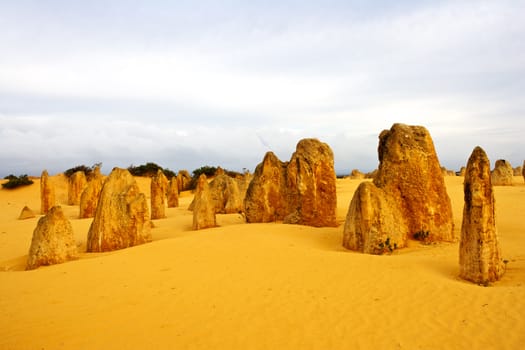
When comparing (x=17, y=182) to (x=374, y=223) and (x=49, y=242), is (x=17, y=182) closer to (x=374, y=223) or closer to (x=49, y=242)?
(x=49, y=242)

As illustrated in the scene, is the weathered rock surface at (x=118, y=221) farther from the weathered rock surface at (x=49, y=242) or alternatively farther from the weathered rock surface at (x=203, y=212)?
the weathered rock surface at (x=203, y=212)

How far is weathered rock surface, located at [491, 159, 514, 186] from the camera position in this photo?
81.8 ft

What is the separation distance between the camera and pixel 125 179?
35.6ft

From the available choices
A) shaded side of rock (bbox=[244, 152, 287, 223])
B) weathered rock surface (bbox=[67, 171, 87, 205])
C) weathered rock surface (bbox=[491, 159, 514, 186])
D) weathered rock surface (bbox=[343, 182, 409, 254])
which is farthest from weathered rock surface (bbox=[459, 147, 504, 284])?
weathered rock surface (bbox=[67, 171, 87, 205])

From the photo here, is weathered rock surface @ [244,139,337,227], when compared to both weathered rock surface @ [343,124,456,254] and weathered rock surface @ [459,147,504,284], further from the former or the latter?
weathered rock surface @ [459,147,504,284]

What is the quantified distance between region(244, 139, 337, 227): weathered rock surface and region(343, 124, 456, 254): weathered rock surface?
2.75 m

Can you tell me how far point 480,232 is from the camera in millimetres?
6113

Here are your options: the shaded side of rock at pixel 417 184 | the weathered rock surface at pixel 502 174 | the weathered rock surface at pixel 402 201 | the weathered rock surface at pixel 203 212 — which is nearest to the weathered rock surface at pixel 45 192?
the weathered rock surface at pixel 203 212

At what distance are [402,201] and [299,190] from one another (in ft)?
12.1

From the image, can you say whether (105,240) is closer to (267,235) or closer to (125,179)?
(125,179)

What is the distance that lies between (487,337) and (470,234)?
214 centimetres

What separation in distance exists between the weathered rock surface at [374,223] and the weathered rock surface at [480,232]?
2.19 metres

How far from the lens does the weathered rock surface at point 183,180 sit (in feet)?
114

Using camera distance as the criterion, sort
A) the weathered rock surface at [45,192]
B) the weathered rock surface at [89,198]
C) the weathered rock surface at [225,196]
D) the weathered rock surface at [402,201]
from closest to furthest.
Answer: the weathered rock surface at [402,201], the weathered rock surface at [89,198], the weathered rock surface at [225,196], the weathered rock surface at [45,192]
